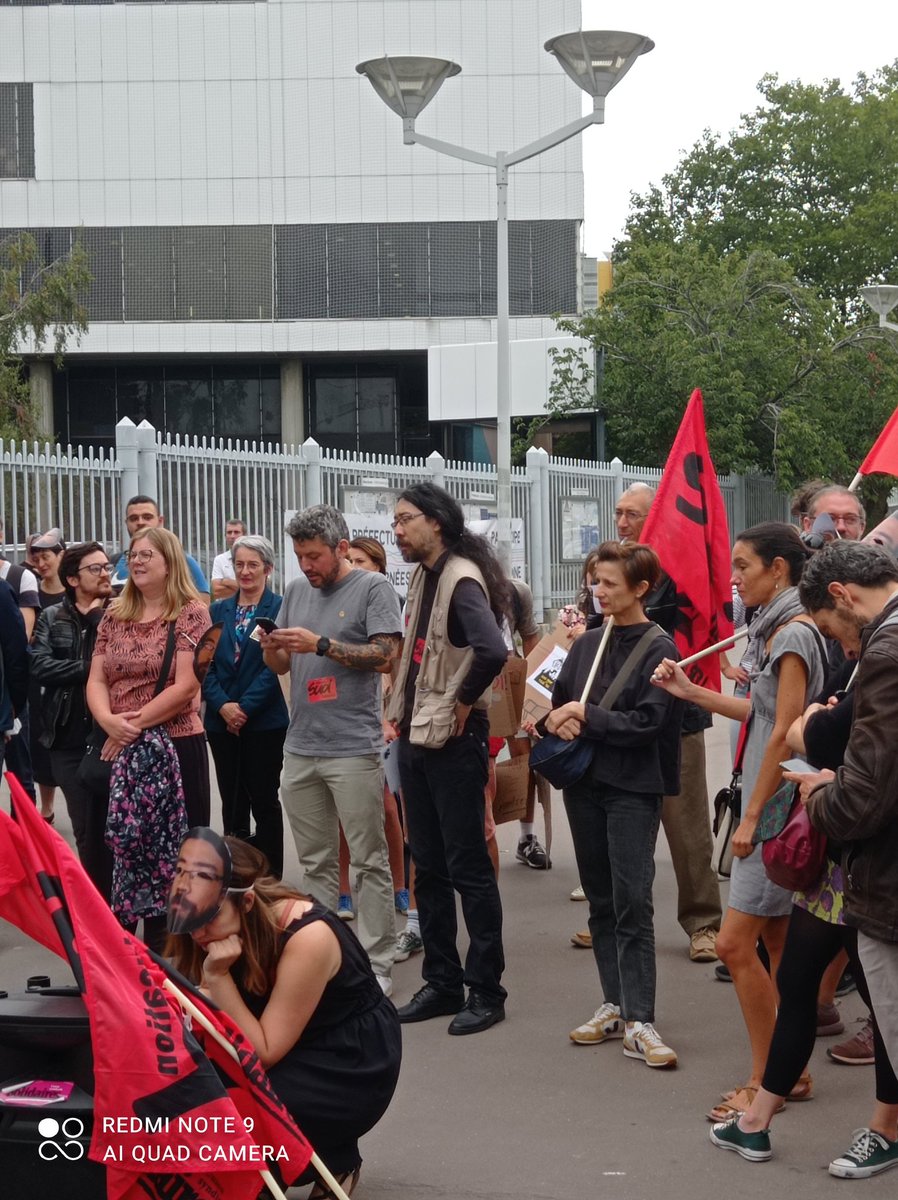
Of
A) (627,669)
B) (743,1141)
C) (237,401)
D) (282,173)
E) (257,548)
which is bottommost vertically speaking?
(743,1141)

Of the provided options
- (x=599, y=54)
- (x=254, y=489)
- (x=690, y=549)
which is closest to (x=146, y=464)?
(x=254, y=489)

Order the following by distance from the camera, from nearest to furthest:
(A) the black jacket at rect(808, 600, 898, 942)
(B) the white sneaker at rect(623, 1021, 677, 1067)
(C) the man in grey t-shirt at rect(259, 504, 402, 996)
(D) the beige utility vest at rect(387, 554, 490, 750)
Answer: (A) the black jacket at rect(808, 600, 898, 942)
(B) the white sneaker at rect(623, 1021, 677, 1067)
(D) the beige utility vest at rect(387, 554, 490, 750)
(C) the man in grey t-shirt at rect(259, 504, 402, 996)

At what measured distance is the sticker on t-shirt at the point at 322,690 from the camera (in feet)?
21.2

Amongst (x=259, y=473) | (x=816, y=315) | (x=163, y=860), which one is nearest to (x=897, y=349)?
(x=816, y=315)

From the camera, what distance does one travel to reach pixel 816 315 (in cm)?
2706

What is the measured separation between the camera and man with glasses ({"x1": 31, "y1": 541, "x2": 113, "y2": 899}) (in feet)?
22.3

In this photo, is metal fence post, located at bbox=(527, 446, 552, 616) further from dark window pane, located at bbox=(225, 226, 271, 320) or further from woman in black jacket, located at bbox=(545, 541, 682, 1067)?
dark window pane, located at bbox=(225, 226, 271, 320)

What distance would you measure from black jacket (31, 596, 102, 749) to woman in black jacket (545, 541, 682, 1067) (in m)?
2.50

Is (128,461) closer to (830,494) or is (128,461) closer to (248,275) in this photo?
(830,494)

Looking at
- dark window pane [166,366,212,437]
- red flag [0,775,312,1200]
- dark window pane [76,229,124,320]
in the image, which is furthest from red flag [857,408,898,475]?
dark window pane [166,366,212,437]

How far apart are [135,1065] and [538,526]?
15988 millimetres

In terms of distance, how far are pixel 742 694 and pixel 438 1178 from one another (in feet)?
8.12

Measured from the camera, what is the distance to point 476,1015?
585 centimetres

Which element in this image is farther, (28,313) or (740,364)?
(28,313)
